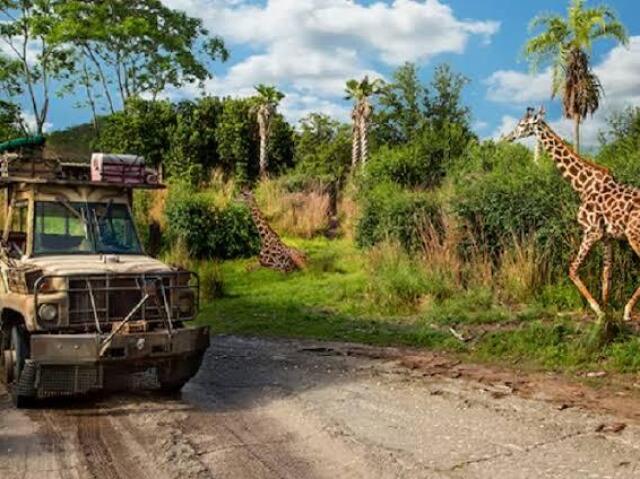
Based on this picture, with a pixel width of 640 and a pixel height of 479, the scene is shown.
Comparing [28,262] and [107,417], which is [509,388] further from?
[28,262]

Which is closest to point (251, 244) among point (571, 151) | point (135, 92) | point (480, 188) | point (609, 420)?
point (480, 188)

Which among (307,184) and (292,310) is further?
(307,184)

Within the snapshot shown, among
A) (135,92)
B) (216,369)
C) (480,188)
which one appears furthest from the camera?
(135,92)

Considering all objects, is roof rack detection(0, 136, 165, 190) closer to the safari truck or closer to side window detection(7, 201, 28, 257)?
the safari truck

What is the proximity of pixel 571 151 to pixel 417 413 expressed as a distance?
21.5 ft

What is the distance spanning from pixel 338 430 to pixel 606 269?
6.21 meters

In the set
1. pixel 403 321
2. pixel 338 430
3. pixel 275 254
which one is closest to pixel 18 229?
pixel 338 430

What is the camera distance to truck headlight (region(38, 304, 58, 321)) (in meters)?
7.41

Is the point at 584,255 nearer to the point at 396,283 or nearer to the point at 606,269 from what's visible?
the point at 606,269

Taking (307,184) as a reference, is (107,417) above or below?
below

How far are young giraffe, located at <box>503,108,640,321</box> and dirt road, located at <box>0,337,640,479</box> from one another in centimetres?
291

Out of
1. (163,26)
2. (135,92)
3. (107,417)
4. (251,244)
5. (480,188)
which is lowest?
(107,417)

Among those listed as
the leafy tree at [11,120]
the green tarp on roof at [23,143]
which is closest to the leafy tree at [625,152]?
the green tarp on roof at [23,143]

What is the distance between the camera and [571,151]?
40.2ft
